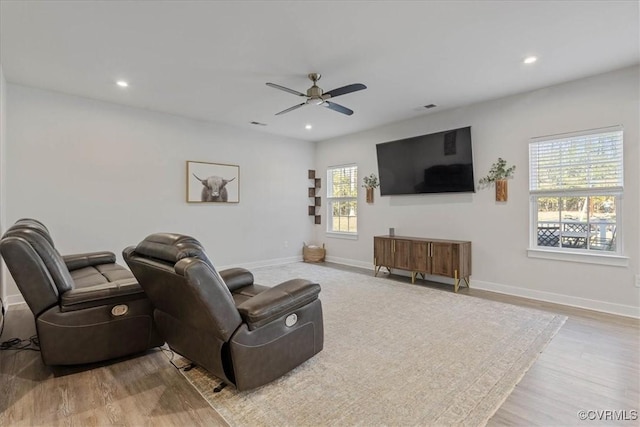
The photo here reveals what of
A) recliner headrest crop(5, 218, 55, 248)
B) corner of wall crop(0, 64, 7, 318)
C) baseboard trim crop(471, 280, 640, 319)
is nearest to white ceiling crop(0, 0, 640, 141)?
corner of wall crop(0, 64, 7, 318)

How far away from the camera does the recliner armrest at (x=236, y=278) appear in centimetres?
297

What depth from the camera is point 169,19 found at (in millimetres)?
2697

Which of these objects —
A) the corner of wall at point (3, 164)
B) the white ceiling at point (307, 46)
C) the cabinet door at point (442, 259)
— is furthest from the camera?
the cabinet door at point (442, 259)

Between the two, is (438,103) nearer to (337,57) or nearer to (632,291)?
(337,57)

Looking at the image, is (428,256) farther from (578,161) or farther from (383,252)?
(578,161)

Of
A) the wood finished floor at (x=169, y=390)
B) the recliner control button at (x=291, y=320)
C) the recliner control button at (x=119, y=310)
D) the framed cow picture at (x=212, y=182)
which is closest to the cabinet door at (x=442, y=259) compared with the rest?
the wood finished floor at (x=169, y=390)

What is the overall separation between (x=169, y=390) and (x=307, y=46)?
314cm

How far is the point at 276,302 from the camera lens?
2102 millimetres

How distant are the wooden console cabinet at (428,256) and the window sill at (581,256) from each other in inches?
34.6

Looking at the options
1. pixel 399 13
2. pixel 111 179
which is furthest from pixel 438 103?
pixel 111 179

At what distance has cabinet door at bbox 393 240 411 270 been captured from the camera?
17.1 feet

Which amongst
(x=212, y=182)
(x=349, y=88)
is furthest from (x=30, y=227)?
(x=212, y=182)

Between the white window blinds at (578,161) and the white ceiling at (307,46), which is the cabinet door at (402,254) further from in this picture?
the white ceiling at (307,46)

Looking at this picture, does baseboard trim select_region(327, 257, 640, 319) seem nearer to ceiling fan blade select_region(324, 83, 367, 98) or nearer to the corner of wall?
ceiling fan blade select_region(324, 83, 367, 98)
